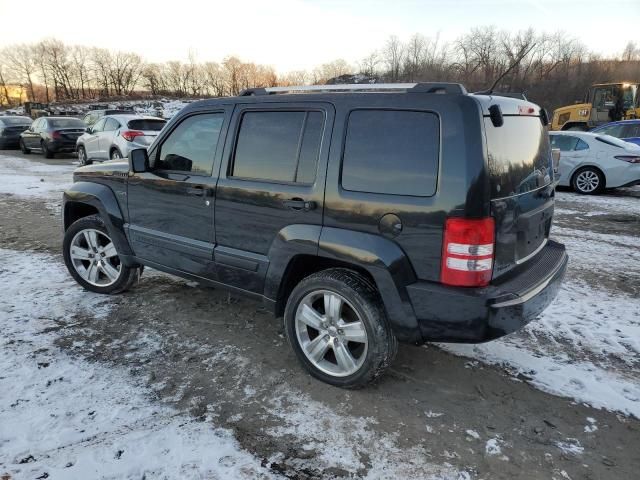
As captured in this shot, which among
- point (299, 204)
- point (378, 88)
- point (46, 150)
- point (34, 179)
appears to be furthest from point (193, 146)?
point (46, 150)

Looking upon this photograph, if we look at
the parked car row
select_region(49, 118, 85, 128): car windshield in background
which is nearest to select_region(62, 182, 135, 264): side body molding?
the parked car row

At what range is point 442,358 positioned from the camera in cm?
345

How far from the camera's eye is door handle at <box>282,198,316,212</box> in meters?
2.92

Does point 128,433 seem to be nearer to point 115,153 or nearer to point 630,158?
point 630,158

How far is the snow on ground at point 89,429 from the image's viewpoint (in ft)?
7.66

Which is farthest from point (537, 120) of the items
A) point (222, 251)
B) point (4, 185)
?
point (4, 185)

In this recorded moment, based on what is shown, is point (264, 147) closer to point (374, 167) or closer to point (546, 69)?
point (374, 167)

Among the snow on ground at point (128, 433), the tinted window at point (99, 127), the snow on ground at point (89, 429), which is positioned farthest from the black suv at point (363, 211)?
the tinted window at point (99, 127)

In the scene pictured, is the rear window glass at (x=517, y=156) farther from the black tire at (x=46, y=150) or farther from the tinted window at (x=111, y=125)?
the black tire at (x=46, y=150)

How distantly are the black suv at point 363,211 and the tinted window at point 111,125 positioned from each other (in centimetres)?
1043

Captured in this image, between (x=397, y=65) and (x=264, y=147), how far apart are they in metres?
67.4

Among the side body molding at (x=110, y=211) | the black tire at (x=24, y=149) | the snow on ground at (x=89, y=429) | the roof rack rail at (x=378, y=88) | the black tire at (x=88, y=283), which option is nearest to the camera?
the snow on ground at (x=89, y=429)

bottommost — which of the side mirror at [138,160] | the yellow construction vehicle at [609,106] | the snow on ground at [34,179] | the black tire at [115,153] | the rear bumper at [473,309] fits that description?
the snow on ground at [34,179]

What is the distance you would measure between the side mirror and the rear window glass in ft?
8.90
